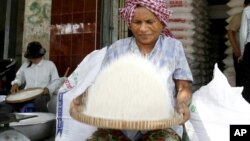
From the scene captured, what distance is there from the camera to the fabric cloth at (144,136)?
5.79 feet

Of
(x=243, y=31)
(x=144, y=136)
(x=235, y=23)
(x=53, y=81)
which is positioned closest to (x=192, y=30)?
(x=235, y=23)

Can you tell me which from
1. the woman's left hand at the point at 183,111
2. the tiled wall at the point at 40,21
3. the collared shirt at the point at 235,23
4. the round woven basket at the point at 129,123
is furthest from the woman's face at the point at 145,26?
the tiled wall at the point at 40,21

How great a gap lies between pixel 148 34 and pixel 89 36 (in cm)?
287

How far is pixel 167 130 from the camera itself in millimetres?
1809

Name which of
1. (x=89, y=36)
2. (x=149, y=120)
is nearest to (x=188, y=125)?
(x=149, y=120)

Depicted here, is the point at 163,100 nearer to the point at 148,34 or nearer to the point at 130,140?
the point at 130,140

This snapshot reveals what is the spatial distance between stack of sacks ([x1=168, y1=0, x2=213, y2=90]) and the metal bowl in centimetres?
178

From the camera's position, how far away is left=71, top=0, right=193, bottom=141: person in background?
182cm

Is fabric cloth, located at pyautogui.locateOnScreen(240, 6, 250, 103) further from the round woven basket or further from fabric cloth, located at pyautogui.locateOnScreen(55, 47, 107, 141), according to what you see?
the round woven basket

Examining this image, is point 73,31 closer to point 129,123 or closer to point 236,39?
point 236,39

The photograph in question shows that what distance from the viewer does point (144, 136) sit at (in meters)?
1.82

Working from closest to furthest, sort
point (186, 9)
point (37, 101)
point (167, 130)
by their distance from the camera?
point (167, 130)
point (37, 101)
point (186, 9)

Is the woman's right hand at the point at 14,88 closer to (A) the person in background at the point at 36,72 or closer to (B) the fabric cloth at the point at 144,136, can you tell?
(A) the person in background at the point at 36,72

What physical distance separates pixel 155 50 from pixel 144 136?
51 centimetres
